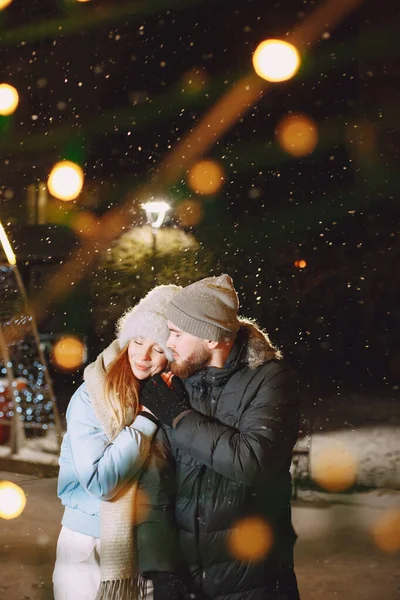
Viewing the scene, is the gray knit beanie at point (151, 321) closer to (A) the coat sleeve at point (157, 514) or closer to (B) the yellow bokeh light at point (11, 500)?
(A) the coat sleeve at point (157, 514)

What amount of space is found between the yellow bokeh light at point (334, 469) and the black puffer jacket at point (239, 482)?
18.7ft

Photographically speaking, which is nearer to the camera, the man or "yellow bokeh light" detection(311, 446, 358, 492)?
the man

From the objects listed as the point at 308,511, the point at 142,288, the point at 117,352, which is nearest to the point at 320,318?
the point at 142,288

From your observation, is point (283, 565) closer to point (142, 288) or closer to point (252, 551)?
point (252, 551)

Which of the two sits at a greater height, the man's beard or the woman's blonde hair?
the man's beard

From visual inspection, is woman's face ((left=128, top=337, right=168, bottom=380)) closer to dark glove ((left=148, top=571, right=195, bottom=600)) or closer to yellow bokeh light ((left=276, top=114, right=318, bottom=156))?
dark glove ((left=148, top=571, right=195, bottom=600))

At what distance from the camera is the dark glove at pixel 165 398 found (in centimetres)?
217

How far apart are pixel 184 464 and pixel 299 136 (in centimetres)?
1327

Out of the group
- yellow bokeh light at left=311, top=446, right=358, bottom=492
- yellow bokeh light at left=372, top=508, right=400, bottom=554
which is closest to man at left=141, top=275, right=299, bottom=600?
yellow bokeh light at left=372, top=508, right=400, bottom=554

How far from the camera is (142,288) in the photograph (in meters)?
15.1

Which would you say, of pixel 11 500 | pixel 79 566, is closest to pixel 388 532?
pixel 11 500

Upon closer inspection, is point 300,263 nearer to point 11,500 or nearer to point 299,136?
point 299,136

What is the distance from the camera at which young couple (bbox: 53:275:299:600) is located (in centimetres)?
211

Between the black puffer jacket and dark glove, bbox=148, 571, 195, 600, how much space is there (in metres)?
0.06
